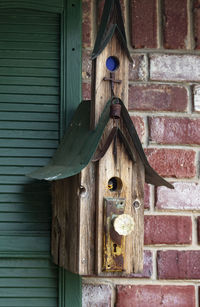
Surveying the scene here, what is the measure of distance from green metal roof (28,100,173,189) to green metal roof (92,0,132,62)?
141 millimetres

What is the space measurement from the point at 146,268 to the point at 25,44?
2.43 ft

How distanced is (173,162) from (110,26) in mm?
462

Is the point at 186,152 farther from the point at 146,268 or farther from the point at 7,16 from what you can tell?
the point at 7,16

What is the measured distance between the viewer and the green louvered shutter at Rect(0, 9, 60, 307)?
1.36 m

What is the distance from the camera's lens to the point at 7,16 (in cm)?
142

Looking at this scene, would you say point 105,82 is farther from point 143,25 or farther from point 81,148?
point 143,25

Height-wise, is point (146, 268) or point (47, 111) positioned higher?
point (47, 111)

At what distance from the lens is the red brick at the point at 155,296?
1.38 m

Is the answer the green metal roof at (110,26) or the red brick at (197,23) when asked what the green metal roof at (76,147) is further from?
the red brick at (197,23)

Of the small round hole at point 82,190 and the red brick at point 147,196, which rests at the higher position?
the small round hole at point 82,190

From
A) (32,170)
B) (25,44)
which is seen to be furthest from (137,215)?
(25,44)

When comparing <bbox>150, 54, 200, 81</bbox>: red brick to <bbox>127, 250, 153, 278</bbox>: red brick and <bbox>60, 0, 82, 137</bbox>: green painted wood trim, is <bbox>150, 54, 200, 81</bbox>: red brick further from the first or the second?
<bbox>127, 250, 153, 278</bbox>: red brick

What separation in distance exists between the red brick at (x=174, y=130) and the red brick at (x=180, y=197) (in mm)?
131

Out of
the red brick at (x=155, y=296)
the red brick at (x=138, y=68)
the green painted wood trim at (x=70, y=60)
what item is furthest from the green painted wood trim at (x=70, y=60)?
the red brick at (x=155, y=296)
